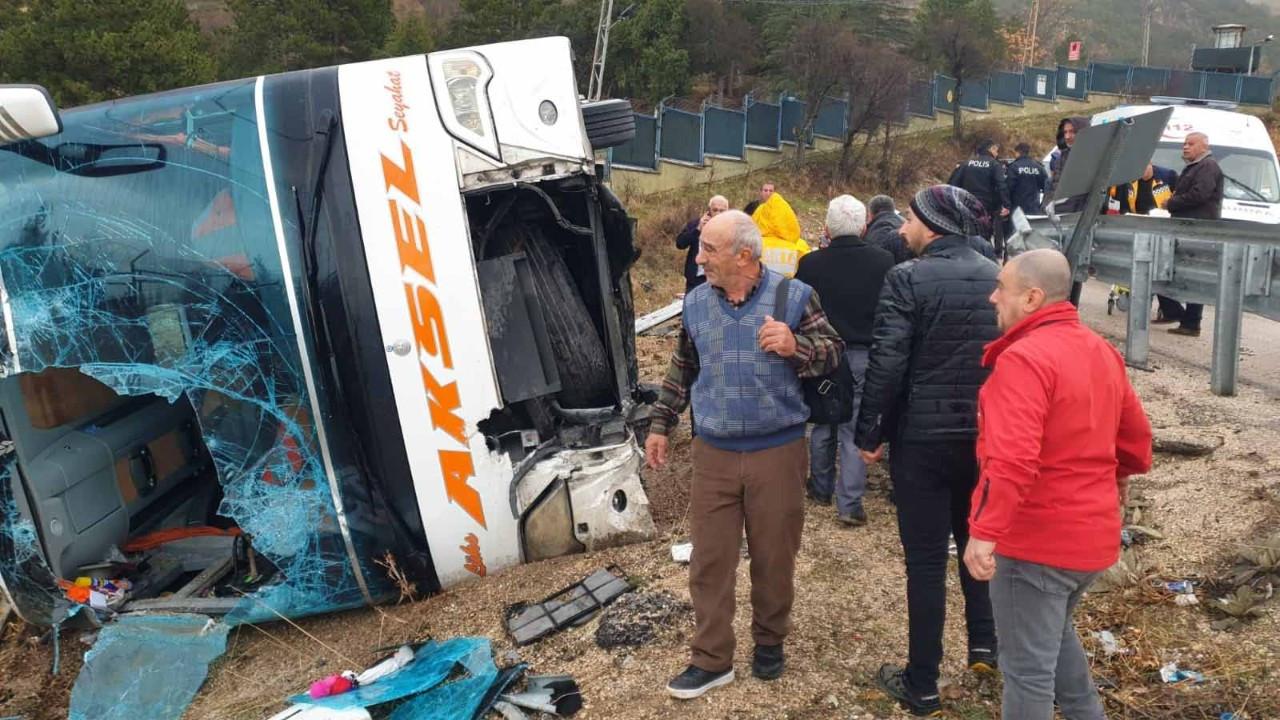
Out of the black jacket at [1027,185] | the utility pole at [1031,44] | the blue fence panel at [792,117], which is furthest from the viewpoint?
the utility pole at [1031,44]

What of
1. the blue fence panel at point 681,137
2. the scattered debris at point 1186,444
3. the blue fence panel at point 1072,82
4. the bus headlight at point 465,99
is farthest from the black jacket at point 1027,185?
the blue fence panel at point 1072,82

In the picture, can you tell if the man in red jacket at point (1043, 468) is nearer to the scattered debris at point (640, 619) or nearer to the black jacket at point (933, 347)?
the black jacket at point (933, 347)

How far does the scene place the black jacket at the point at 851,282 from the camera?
15.5 feet

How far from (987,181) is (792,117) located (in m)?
11.2

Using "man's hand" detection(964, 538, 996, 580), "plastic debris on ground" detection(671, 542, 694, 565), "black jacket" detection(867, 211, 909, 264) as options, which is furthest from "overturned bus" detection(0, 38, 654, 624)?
"man's hand" detection(964, 538, 996, 580)

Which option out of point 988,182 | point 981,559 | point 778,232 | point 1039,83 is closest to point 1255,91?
point 1039,83

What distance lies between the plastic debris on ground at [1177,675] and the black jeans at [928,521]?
Result: 79cm

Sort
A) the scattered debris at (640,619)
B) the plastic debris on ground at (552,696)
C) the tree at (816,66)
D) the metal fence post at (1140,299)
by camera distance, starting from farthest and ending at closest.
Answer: the tree at (816,66) < the metal fence post at (1140,299) < the scattered debris at (640,619) < the plastic debris on ground at (552,696)

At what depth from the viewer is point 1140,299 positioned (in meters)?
6.59

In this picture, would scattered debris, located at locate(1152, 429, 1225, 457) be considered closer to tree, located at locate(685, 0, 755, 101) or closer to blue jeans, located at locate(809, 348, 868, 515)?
blue jeans, located at locate(809, 348, 868, 515)

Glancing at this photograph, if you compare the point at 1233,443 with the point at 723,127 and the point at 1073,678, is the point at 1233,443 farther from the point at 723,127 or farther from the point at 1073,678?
the point at 723,127

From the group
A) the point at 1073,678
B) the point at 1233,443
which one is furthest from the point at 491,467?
the point at 1233,443

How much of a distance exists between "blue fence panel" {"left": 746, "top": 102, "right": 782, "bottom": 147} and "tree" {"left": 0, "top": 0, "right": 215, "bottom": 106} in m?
10.9

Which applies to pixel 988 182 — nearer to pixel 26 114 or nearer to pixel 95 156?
pixel 95 156
